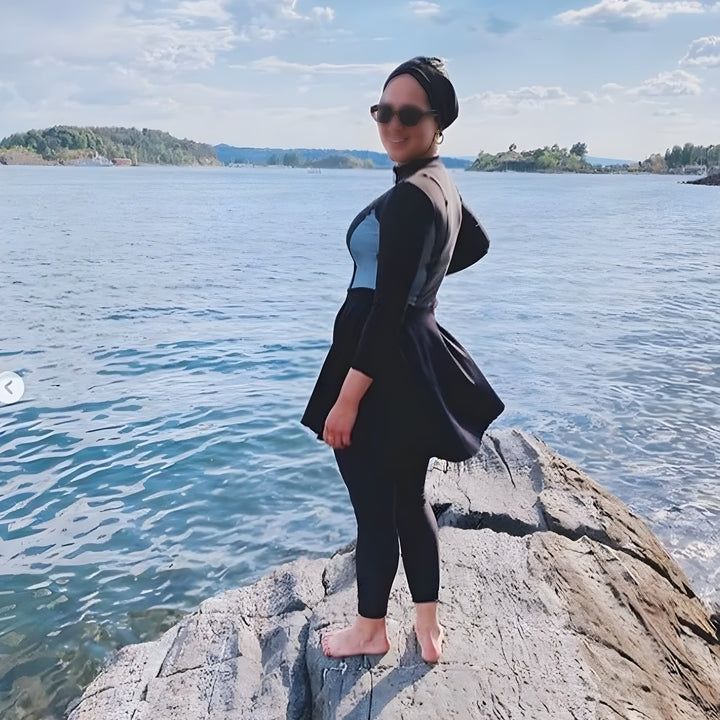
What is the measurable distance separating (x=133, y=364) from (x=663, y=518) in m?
8.95

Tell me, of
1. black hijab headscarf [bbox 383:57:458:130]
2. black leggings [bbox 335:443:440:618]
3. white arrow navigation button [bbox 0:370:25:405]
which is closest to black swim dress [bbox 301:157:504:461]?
black leggings [bbox 335:443:440:618]

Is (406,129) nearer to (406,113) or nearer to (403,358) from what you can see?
(406,113)

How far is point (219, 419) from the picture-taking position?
34.7 ft

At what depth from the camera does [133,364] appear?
520 inches

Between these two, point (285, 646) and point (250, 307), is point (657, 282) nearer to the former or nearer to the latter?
point (250, 307)

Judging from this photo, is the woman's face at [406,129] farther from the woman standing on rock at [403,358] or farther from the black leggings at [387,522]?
the black leggings at [387,522]

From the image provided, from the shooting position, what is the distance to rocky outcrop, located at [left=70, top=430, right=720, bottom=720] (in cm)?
343

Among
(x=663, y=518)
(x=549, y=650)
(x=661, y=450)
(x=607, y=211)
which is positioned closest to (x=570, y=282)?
(x=661, y=450)

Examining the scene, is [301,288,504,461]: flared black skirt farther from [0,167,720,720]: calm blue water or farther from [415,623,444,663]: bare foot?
[0,167,720,720]: calm blue water

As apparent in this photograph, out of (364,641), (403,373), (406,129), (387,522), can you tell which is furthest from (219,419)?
(406,129)

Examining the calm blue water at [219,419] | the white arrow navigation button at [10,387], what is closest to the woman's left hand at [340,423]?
the calm blue water at [219,419]

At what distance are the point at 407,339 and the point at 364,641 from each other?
5.03ft

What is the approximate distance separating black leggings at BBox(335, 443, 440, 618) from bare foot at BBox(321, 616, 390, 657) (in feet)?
0.24

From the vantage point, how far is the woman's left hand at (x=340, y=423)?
10.2ft
